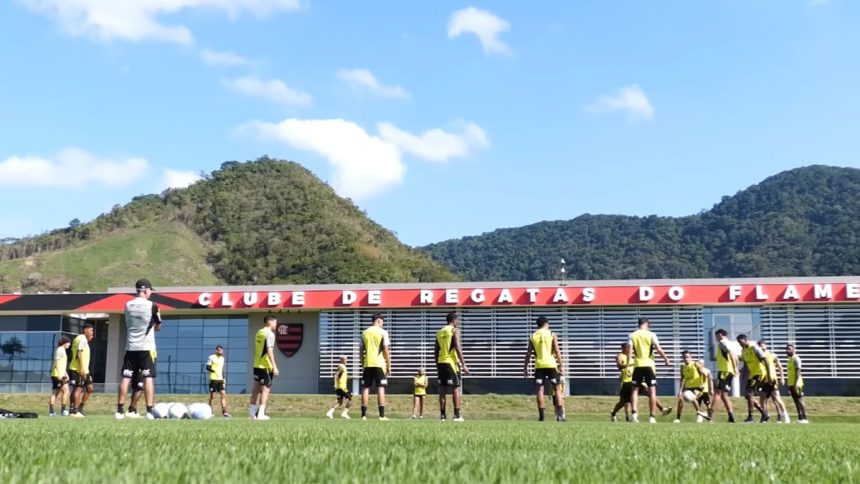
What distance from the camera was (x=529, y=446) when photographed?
5.33m

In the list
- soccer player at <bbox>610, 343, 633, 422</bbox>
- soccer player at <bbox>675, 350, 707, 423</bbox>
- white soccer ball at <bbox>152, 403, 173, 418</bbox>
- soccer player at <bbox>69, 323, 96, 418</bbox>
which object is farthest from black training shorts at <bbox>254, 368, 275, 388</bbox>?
soccer player at <bbox>675, 350, 707, 423</bbox>

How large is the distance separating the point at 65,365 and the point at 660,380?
Result: 87.6 feet

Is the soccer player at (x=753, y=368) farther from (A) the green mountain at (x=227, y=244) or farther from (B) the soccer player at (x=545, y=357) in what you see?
(A) the green mountain at (x=227, y=244)

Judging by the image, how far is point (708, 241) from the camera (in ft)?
417

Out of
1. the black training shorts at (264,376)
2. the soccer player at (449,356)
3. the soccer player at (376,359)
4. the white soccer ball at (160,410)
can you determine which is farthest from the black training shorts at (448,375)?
the white soccer ball at (160,410)

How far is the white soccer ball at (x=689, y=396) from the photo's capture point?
816 inches

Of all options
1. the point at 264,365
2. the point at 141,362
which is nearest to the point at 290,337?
the point at 264,365

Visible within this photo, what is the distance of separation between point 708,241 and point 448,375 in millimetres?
117842

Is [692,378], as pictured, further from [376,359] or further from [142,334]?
[142,334]

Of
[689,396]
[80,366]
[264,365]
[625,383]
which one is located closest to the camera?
[264,365]

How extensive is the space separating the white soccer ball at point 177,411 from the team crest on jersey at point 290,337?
85.4ft

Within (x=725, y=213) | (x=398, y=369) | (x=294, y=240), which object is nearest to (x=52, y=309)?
(x=398, y=369)

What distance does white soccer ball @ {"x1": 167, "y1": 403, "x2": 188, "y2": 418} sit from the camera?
14961 mm

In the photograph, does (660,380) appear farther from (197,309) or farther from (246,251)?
(246,251)
